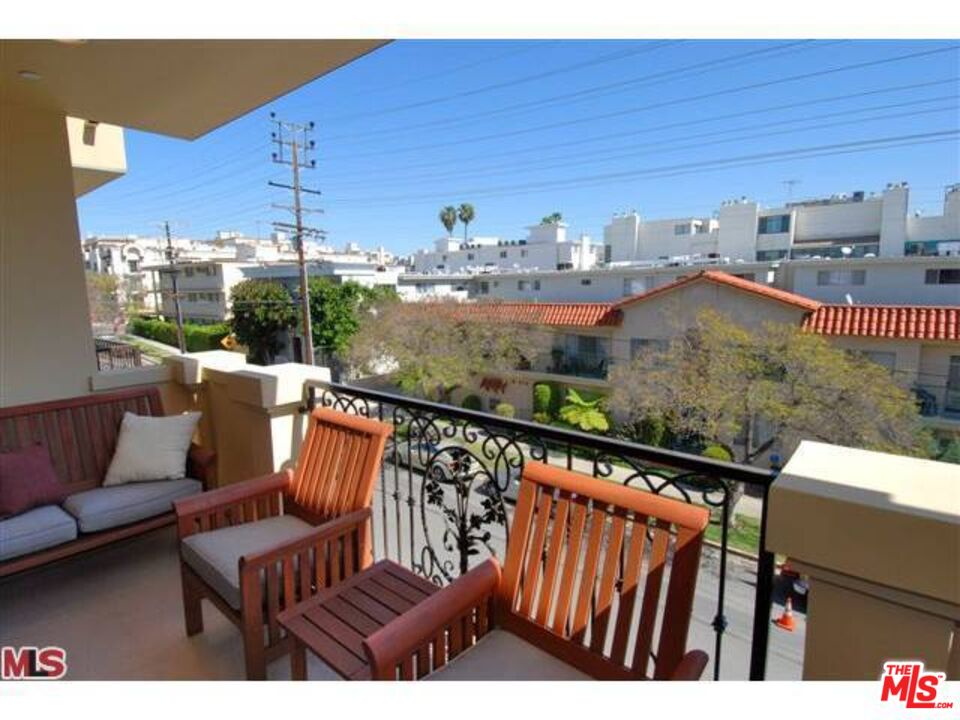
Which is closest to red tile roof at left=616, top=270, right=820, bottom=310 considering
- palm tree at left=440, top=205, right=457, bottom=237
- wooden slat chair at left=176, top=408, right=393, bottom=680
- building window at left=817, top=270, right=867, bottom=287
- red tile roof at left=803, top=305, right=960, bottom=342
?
red tile roof at left=803, top=305, right=960, bottom=342

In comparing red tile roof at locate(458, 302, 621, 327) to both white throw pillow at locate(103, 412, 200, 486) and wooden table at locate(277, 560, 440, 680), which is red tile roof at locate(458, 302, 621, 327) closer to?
white throw pillow at locate(103, 412, 200, 486)

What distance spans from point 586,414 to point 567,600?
624 inches

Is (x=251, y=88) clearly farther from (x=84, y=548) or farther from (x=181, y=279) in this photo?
(x=181, y=279)

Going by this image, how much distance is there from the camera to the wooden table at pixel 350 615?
1.41m

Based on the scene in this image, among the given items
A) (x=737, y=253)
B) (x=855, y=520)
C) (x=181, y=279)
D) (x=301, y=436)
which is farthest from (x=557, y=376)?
(x=181, y=279)

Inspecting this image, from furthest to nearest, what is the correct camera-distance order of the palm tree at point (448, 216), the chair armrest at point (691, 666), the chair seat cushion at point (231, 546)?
the palm tree at point (448, 216) < the chair seat cushion at point (231, 546) < the chair armrest at point (691, 666)

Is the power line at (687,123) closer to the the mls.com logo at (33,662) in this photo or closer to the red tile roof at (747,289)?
the red tile roof at (747,289)

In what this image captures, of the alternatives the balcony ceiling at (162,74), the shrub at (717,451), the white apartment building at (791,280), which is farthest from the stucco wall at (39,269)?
the white apartment building at (791,280)

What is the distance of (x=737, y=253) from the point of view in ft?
85.7

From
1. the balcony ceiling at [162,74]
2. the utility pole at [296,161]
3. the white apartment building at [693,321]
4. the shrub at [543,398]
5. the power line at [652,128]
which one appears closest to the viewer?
the balcony ceiling at [162,74]

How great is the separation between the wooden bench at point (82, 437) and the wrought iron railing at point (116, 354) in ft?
7.54

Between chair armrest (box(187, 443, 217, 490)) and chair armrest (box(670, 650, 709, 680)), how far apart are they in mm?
2432

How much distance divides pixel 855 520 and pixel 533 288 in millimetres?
22549

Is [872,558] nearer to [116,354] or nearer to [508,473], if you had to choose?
[508,473]
